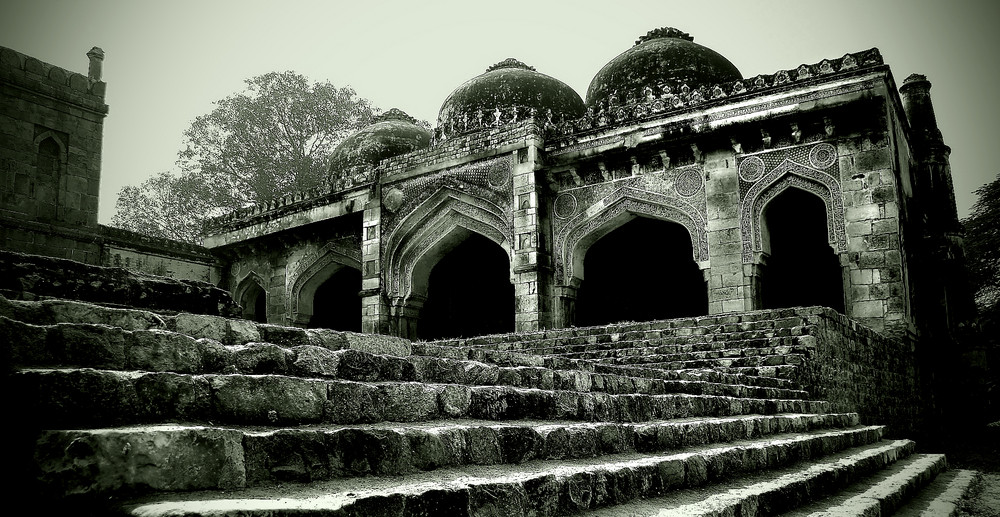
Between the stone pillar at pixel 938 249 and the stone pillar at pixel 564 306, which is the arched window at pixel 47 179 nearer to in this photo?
the stone pillar at pixel 564 306

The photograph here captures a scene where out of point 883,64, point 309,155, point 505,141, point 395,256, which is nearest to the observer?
point 883,64

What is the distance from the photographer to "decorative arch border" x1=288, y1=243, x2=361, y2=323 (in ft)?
42.7

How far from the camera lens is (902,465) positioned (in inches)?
176

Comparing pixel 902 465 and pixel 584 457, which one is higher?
pixel 584 457

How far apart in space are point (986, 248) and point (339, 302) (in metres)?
17.7

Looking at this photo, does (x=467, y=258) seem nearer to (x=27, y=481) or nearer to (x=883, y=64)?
(x=883, y=64)

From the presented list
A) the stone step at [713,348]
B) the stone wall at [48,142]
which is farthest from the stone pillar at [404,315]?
the stone step at [713,348]

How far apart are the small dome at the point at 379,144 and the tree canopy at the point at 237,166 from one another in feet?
14.6

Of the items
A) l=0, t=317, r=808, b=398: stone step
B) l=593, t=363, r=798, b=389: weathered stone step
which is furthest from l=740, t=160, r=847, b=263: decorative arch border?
l=0, t=317, r=808, b=398: stone step

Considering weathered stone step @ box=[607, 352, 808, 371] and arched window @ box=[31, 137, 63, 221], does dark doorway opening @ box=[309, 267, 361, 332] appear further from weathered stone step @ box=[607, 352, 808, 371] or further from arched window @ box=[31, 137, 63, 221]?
weathered stone step @ box=[607, 352, 808, 371]

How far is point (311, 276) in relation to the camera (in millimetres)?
13438

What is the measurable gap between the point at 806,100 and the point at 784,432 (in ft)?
20.0

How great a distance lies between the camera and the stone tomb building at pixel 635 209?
339 inches

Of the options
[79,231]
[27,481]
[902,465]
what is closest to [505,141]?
[79,231]
